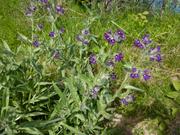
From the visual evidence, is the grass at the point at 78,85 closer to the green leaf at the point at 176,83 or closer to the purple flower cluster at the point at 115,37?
the green leaf at the point at 176,83

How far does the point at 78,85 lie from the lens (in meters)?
3.18

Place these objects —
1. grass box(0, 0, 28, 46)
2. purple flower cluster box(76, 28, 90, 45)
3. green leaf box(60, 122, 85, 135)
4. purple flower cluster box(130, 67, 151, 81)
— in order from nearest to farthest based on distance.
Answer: purple flower cluster box(130, 67, 151, 81), green leaf box(60, 122, 85, 135), purple flower cluster box(76, 28, 90, 45), grass box(0, 0, 28, 46)

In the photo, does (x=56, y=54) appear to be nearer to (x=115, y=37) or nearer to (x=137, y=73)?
(x=115, y=37)

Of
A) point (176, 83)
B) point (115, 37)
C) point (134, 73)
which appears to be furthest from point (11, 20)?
point (134, 73)

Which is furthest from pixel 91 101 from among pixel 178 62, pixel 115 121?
pixel 178 62

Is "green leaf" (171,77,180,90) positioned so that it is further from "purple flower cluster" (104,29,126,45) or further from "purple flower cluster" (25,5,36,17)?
"purple flower cluster" (25,5,36,17)

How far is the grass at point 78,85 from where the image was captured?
3230 mm

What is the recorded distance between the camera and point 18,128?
9.59 ft

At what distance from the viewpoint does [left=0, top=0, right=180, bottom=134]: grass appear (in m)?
3.23

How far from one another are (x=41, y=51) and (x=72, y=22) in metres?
1.70

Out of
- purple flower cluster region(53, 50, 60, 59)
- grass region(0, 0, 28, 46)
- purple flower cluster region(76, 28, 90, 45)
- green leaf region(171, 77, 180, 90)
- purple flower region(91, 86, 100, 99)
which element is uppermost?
purple flower cluster region(76, 28, 90, 45)

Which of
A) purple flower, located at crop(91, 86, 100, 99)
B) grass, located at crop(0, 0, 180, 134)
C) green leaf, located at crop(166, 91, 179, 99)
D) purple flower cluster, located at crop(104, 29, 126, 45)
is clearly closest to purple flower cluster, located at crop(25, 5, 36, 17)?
grass, located at crop(0, 0, 180, 134)

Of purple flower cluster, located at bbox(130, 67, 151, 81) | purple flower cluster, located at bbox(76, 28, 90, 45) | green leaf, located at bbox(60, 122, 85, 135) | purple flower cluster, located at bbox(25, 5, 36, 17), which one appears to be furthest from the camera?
purple flower cluster, located at bbox(25, 5, 36, 17)

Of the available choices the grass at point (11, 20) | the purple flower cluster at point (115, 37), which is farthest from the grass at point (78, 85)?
the purple flower cluster at point (115, 37)
